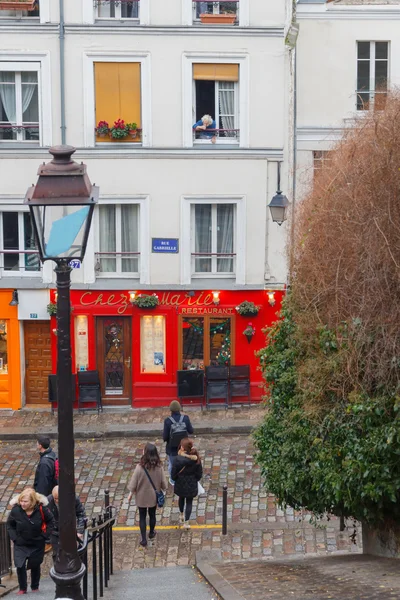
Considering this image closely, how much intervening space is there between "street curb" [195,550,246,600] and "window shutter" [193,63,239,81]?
11185mm

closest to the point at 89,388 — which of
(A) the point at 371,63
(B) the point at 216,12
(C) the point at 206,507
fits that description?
(C) the point at 206,507

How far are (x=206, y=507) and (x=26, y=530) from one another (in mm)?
4766

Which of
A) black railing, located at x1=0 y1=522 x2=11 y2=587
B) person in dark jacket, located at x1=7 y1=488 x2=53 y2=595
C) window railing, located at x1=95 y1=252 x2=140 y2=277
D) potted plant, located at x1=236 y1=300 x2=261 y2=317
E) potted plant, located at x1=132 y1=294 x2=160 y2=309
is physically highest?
window railing, located at x1=95 y1=252 x2=140 y2=277

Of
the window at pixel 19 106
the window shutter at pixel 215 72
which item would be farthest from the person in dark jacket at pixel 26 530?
the window shutter at pixel 215 72

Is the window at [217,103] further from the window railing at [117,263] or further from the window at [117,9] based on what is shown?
the window railing at [117,263]

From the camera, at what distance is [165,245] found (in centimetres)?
2139

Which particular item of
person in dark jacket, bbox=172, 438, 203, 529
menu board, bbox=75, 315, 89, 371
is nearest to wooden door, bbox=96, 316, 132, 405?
menu board, bbox=75, 315, 89, 371

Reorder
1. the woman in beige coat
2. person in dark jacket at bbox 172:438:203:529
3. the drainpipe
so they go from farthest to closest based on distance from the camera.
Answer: the drainpipe
person in dark jacket at bbox 172:438:203:529
the woman in beige coat

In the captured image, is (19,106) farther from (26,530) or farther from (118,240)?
(26,530)

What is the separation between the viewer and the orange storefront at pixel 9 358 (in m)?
21.5

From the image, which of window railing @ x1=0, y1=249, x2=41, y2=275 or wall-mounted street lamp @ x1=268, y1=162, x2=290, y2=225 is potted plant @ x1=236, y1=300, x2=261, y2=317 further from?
window railing @ x1=0, y1=249, x2=41, y2=275

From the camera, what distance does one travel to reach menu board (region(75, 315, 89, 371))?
21641 millimetres

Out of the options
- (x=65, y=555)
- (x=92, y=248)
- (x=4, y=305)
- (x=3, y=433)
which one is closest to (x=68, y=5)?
(x=92, y=248)

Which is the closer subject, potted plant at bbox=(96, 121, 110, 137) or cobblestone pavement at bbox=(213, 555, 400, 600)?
cobblestone pavement at bbox=(213, 555, 400, 600)
